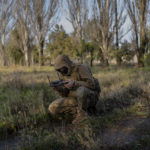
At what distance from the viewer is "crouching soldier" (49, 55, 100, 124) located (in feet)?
10.1

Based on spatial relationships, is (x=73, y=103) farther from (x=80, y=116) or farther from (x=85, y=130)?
(x=85, y=130)

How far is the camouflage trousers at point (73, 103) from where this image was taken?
3113 mm

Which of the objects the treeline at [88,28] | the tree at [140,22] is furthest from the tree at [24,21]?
the tree at [140,22]

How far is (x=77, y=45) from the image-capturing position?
55.8 feet

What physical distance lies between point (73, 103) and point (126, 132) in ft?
3.37

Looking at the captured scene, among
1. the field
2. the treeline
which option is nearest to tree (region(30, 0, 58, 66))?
the treeline

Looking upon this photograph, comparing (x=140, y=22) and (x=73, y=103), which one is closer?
(x=73, y=103)

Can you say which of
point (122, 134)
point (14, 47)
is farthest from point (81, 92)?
point (14, 47)

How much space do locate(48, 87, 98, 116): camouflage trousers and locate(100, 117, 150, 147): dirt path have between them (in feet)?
1.96

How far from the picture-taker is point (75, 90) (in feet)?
10.8

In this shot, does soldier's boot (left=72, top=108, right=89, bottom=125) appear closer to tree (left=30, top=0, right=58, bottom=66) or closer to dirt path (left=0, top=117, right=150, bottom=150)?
dirt path (left=0, top=117, right=150, bottom=150)

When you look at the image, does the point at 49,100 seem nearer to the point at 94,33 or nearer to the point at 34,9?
the point at 94,33

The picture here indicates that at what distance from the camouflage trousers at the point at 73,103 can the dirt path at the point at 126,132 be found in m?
0.60

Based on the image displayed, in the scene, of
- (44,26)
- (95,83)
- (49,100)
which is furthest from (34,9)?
(95,83)
